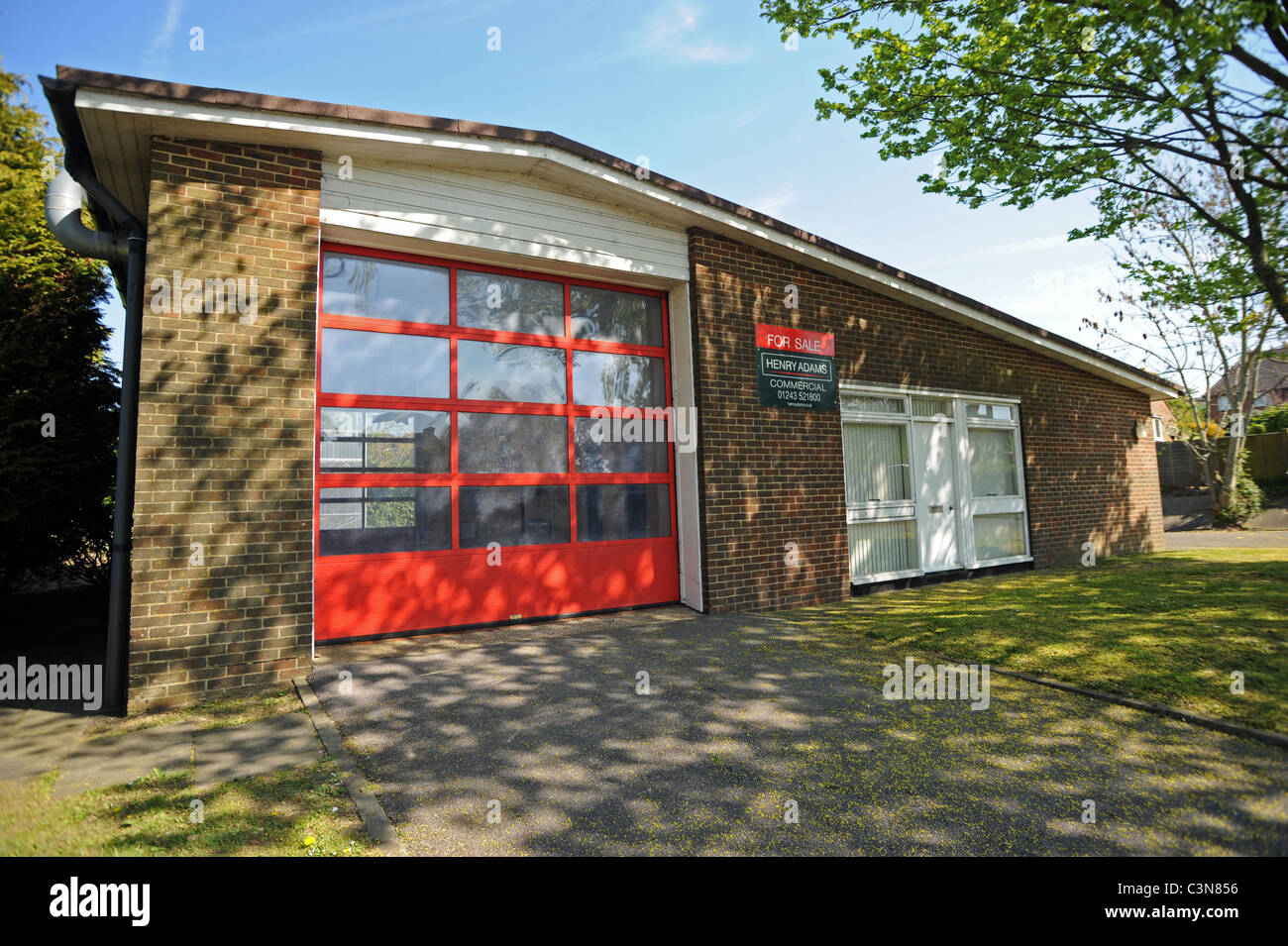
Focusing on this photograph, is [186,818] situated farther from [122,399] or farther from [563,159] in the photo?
[563,159]

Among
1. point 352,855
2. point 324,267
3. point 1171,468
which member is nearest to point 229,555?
point 324,267

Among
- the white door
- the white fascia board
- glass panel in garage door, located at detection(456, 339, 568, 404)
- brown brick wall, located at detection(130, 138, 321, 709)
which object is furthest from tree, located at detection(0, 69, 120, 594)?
the white door

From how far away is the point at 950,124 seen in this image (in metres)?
7.90

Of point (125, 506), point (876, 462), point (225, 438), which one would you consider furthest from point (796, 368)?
point (125, 506)

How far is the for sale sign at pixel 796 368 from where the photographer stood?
7691 mm

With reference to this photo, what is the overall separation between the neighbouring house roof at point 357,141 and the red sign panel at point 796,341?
97cm

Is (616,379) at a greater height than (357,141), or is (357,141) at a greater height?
(357,141)

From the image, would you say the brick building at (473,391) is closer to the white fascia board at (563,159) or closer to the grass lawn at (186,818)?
the white fascia board at (563,159)

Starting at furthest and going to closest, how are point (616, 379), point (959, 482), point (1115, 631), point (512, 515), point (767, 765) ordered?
point (959, 482)
point (616, 379)
point (512, 515)
point (1115, 631)
point (767, 765)

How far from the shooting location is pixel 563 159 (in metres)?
6.28

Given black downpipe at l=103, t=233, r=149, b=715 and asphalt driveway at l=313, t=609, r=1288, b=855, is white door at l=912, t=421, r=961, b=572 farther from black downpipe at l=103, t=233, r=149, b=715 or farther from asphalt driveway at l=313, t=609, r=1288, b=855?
black downpipe at l=103, t=233, r=149, b=715

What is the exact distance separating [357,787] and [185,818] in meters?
0.68

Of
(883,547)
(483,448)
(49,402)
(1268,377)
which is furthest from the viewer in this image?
(1268,377)

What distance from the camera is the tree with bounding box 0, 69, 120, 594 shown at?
23.7 feet
